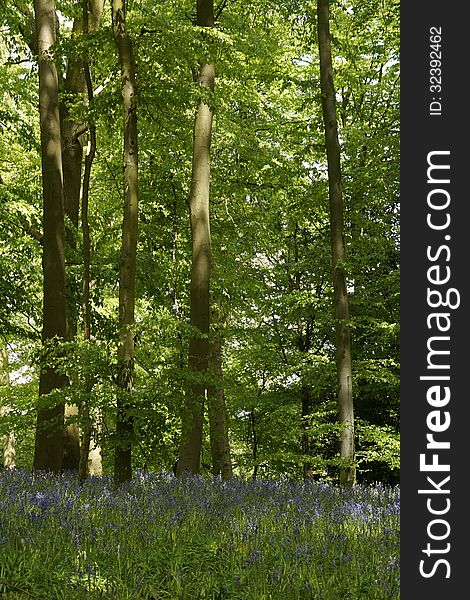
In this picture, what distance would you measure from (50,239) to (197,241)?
7.38 ft

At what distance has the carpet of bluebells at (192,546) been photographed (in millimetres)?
3727

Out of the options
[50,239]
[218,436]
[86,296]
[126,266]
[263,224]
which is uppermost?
[263,224]

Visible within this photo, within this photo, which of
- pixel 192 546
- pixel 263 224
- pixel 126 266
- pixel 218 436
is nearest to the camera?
pixel 192 546

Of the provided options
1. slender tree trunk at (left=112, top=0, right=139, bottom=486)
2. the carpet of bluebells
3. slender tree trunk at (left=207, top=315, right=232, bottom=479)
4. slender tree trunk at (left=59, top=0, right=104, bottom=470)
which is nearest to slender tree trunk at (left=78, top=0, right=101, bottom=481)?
slender tree trunk at (left=112, top=0, right=139, bottom=486)

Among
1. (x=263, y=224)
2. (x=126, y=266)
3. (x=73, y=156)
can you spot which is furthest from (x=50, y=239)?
(x=263, y=224)

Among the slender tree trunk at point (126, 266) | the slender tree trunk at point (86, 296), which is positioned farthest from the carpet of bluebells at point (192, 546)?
the slender tree trunk at point (86, 296)

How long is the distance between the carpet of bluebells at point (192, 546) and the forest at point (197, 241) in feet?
1.03

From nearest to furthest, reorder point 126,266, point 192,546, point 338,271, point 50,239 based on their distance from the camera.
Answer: point 192,546, point 126,266, point 50,239, point 338,271

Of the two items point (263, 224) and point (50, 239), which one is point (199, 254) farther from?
point (263, 224)

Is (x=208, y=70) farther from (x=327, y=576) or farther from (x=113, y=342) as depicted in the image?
(x=327, y=576)

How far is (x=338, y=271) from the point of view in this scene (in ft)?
39.5

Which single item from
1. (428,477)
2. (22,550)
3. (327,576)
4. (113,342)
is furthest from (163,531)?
(113,342)

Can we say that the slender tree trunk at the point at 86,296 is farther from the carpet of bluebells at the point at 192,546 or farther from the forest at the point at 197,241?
the carpet of bluebells at the point at 192,546

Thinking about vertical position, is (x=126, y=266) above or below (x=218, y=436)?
above
